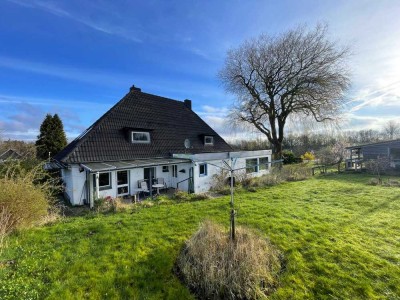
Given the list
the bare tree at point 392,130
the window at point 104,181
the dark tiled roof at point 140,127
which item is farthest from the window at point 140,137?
the bare tree at point 392,130

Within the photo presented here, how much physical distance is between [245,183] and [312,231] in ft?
26.4

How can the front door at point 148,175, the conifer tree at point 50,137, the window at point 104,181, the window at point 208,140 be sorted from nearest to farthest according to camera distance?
the window at point 104,181 → the front door at point 148,175 → the window at point 208,140 → the conifer tree at point 50,137

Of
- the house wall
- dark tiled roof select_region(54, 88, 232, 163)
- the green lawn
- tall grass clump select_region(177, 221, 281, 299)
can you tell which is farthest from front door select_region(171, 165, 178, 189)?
the house wall

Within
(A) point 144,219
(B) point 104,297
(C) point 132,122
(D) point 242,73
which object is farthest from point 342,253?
(D) point 242,73

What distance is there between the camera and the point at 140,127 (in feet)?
48.9

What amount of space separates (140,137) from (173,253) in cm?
1114

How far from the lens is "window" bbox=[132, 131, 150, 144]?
47.6 ft

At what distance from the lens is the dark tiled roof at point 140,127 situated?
41.3 ft

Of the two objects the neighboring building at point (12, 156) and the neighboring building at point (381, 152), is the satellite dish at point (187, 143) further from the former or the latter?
the neighboring building at point (381, 152)

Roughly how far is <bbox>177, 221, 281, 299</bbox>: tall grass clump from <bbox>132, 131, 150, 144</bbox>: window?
11.1 m

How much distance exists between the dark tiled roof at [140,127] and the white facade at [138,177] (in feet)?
3.32

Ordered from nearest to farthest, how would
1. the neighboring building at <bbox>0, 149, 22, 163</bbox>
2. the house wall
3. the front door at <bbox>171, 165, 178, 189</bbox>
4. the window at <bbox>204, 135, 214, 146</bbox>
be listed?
the neighboring building at <bbox>0, 149, 22, 163</bbox> → the front door at <bbox>171, 165, 178, 189</bbox> → the window at <bbox>204, 135, 214, 146</bbox> → the house wall

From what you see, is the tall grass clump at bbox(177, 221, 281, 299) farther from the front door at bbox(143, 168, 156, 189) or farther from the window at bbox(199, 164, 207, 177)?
the window at bbox(199, 164, 207, 177)

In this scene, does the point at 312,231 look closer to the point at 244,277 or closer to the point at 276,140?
the point at 244,277
